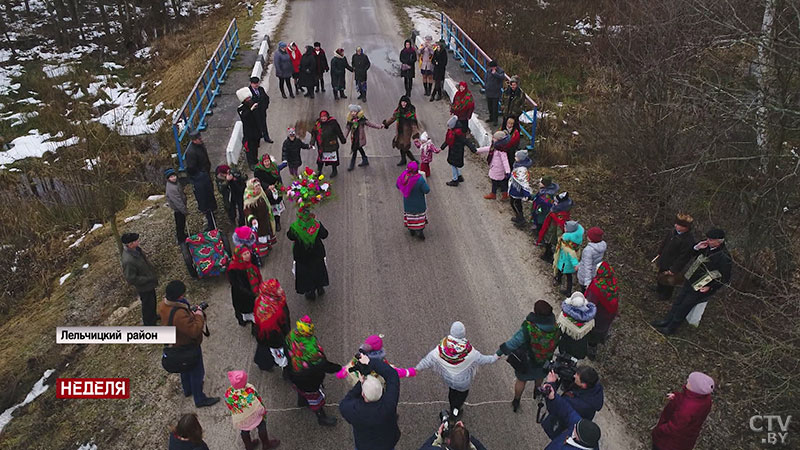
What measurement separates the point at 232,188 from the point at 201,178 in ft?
1.74

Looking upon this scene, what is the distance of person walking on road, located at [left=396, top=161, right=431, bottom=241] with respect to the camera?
8453 millimetres

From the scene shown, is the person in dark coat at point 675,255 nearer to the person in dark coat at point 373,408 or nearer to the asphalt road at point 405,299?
the asphalt road at point 405,299

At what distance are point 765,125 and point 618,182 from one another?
3.52 metres

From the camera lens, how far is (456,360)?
17.7 feet

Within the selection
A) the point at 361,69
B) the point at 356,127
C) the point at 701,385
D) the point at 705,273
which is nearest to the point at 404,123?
the point at 356,127

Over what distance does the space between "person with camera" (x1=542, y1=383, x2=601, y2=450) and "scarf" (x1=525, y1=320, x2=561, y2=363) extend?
28.8 inches

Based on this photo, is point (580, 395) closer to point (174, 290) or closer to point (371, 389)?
point (371, 389)

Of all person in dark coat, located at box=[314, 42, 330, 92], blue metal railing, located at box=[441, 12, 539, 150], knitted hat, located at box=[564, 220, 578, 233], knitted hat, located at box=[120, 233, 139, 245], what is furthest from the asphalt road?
blue metal railing, located at box=[441, 12, 539, 150]

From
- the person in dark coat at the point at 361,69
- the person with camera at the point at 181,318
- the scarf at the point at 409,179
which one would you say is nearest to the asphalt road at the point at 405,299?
the person with camera at the point at 181,318

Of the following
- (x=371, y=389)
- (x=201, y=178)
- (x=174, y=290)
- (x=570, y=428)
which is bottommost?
(x=570, y=428)

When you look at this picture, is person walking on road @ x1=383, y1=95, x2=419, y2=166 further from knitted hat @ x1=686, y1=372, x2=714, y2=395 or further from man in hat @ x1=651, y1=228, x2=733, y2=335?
knitted hat @ x1=686, y1=372, x2=714, y2=395

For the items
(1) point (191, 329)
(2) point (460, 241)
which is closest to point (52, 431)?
(1) point (191, 329)

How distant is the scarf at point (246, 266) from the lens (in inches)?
255

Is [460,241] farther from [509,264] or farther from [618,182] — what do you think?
[618,182]
